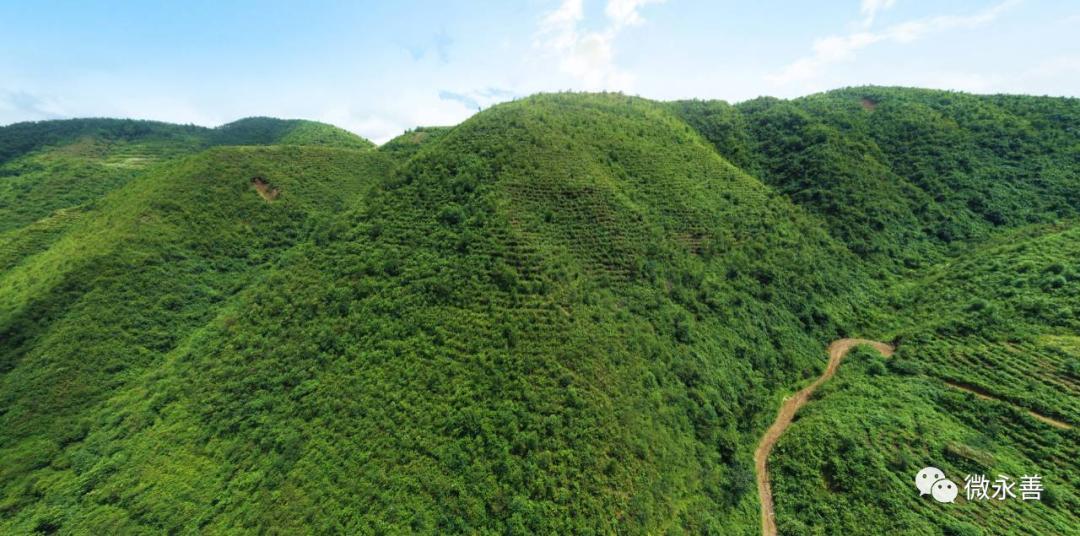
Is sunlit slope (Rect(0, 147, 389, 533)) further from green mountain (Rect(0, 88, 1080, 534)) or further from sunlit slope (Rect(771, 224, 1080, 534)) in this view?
sunlit slope (Rect(771, 224, 1080, 534))

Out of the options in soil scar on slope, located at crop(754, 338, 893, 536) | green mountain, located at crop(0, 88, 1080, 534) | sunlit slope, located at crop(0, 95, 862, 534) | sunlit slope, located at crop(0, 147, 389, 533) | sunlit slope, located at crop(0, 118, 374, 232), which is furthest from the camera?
sunlit slope, located at crop(0, 118, 374, 232)

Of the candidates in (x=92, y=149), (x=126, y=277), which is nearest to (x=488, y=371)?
(x=126, y=277)

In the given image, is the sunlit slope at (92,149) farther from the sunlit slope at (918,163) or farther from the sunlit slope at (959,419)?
the sunlit slope at (959,419)

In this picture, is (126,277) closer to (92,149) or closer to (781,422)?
(781,422)

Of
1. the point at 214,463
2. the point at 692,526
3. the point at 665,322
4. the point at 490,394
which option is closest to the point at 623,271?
the point at 665,322

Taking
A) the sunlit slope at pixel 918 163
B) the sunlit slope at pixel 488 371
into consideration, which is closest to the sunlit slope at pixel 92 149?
the sunlit slope at pixel 488 371

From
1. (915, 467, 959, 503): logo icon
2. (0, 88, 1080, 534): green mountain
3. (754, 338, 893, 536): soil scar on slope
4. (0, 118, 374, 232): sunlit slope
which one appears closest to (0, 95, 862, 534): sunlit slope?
(0, 88, 1080, 534): green mountain

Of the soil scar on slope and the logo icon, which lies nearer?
the logo icon
